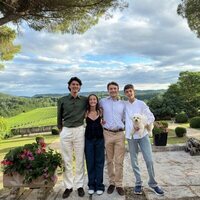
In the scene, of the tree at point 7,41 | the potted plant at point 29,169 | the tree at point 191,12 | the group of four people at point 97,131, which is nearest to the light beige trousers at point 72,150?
the group of four people at point 97,131

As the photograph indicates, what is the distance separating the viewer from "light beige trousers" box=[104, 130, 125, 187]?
15.5 ft

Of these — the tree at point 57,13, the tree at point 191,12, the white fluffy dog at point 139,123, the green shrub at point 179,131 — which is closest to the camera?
the white fluffy dog at point 139,123

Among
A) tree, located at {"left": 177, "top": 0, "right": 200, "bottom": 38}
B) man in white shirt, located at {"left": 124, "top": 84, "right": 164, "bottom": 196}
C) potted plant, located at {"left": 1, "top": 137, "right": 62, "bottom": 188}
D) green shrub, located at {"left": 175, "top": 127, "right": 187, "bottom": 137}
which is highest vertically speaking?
tree, located at {"left": 177, "top": 0, "right": 200, "bottom": 38}

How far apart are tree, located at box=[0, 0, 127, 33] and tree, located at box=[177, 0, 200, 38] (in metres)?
3.57

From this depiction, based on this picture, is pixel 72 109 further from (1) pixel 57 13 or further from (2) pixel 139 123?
(1) pixel 57 13

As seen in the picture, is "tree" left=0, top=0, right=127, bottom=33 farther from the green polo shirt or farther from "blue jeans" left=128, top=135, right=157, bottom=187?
"blue jeans" left=128, top=135, right=157, bottom=187

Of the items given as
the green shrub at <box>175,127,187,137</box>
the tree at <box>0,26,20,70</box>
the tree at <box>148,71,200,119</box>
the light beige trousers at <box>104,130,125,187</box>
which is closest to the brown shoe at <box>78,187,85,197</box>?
the light beige trousers at <box>104,130,125,187</box>

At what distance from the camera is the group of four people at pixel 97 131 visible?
4711mm

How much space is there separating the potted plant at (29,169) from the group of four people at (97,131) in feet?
0.68

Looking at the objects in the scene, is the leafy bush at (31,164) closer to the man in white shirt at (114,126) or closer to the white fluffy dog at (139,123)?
the man in white shirt at (114,126)

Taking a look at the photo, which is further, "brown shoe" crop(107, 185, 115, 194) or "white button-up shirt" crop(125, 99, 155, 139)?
"brown shoe" crop(107, 185, 115, 194)

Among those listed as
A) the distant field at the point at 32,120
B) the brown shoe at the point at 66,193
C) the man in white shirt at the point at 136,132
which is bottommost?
the distant field at the point at 32,120

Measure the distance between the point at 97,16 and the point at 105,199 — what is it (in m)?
7.18

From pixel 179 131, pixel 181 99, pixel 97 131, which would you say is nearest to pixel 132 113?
pixel 97 131
